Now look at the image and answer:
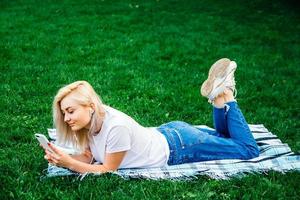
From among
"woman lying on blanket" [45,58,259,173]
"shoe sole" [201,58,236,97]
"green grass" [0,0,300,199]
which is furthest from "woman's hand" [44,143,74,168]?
"shoe sole" [201,58,236,97]

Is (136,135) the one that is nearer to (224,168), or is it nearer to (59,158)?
(59,158)

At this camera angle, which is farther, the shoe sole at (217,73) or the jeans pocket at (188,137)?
the shoe sole at (217,73)

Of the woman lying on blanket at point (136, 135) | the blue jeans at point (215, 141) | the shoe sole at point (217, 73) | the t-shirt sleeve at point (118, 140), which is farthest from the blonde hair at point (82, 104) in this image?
the shoe sole at point (217, 73)

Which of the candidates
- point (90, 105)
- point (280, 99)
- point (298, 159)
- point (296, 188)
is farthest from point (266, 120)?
point (90, 105)

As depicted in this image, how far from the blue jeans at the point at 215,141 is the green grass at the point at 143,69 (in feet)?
1.25

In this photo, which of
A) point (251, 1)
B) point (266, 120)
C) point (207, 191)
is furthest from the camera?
point (251, 1)

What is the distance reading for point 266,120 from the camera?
6.18 metres

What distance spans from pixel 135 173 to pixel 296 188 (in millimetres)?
1368

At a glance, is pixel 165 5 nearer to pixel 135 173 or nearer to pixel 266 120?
pixel 266 120

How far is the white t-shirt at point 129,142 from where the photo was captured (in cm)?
434

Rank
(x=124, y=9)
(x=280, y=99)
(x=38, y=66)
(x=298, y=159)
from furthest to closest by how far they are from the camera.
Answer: (x=124, y=9) < (x=38, y=66) < (x=280, y=99) < (x=298, y=159)

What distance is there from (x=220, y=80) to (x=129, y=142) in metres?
1.19

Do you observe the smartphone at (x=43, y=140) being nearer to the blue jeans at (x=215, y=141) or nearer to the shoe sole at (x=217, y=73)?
the blue jeans at (x=215, y=141)

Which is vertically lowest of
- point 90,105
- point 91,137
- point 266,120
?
point 266,120
